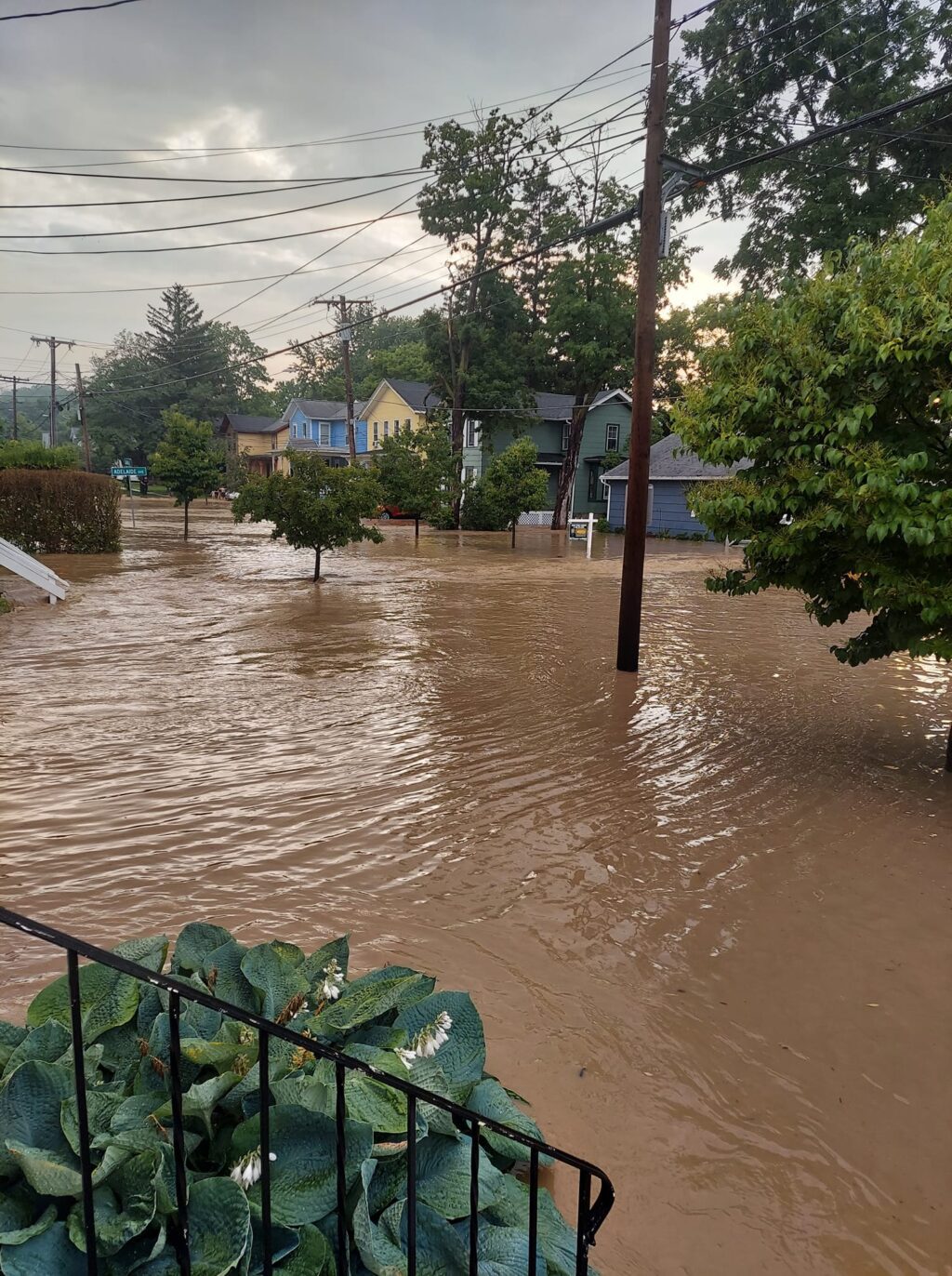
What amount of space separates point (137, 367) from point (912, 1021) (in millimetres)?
85934

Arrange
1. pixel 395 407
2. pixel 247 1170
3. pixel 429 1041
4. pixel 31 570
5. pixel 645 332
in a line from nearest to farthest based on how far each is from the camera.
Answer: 1. pixel 247 1170
2. pixel 429 1041
3. pixel 645 332
4. pixel 31 570
5. pixel 395 407

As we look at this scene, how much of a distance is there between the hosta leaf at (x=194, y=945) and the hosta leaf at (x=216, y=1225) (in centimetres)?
102

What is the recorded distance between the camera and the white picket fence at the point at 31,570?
15.6 metres

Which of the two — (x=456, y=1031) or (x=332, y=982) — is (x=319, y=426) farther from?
(x=456, y=1031)

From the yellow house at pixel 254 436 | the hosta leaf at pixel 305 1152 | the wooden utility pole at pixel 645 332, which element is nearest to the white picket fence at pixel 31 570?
the wooden utility pole at pixel 645 332

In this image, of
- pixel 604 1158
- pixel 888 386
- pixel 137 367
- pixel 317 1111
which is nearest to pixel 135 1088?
pixel 317 1111

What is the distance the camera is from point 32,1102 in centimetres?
219

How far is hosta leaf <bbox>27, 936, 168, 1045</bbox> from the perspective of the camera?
256cm

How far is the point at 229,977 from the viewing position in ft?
9.52

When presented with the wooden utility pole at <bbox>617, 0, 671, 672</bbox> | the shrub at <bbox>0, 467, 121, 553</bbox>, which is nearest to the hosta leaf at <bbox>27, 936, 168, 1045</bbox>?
the wooden utility pole at <bbox>617, 0, 671, 672</bbox>

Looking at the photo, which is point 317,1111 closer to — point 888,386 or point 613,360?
point 888,386

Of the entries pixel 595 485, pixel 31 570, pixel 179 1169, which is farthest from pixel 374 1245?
pixel 595 485

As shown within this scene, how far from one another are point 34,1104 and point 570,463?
4150 centimetres

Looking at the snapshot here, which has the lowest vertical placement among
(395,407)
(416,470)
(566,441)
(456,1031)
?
(456,1031)
